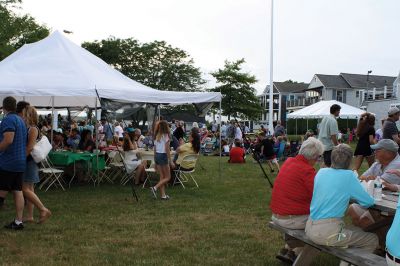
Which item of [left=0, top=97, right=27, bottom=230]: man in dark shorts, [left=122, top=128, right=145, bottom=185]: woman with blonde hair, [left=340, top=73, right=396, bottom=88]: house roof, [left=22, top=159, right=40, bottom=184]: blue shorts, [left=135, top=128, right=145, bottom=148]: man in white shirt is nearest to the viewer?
[left=0, top=97, right=27, bottom=230]: man in dark shorts

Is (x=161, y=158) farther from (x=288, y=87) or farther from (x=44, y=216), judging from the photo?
(x=288, y=87)

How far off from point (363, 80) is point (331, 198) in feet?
190

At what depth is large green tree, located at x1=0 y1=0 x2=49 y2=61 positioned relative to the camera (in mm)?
27000

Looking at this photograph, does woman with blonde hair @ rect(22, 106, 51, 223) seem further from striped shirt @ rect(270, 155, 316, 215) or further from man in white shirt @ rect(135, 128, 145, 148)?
man in white shirt @ rect(135, 128, 145, 148)

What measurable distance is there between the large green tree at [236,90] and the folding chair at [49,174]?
3264 centimetres

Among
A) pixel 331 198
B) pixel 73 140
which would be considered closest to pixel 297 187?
pixel 331 198

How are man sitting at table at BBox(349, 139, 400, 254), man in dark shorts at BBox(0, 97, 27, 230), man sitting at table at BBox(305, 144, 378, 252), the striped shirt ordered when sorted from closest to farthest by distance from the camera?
man sitting at table at BBox(305, 144, 378, 252) → the striped shirt → man sitting at table at BBox(349, 139, 400, 254) → man in dark shorts at BBox(0, 97, 27, 230)

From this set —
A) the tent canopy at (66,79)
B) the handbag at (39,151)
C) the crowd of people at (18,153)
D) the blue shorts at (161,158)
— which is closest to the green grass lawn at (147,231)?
the crowd of people at (18,153)

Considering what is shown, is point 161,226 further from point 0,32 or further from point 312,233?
point 0,32

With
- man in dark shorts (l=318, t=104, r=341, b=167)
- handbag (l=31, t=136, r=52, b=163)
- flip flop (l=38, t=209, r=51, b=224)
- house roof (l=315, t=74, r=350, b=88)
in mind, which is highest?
house roof (l=315, t=74, r=350, b=88)

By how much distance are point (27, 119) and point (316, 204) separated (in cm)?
385

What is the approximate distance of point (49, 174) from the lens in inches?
374

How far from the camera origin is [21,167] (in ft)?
18.8

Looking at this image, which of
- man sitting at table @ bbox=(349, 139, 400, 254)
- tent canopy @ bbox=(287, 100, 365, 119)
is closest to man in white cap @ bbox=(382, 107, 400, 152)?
man sitting at table @ bbox=(349, 139, 400, 254)
